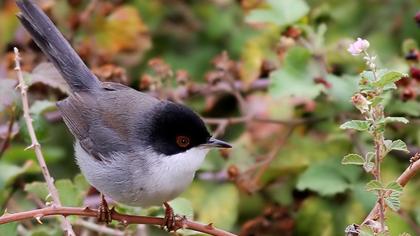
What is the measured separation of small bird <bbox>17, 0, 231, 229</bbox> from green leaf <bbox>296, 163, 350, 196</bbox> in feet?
1.85

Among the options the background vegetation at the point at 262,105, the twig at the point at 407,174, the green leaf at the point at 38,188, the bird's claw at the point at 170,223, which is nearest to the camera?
the twig at the point at 407,174

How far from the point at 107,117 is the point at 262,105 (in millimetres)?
1122

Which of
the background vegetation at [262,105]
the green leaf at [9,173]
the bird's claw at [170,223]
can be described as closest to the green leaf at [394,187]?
the bird's claw at [170,223]

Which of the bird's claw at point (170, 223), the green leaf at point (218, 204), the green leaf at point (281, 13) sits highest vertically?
the green leaf at point (281, 13)

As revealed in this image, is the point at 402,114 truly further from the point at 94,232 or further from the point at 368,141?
the point at 94,232

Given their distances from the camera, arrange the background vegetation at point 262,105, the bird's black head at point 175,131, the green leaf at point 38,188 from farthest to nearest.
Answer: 1. the background vegetation at point 262,105
2. the green leaf at point 38,188
3. the bird's black head at point 175,131

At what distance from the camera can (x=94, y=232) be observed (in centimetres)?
319

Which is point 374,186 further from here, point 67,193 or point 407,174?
point 67,193

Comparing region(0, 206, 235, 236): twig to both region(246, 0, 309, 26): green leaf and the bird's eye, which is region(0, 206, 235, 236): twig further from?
region(246, 0, 309, 26): green leaf

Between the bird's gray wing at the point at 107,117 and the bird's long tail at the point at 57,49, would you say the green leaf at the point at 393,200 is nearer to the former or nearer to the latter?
the bird's gray wing at the point at 107,117

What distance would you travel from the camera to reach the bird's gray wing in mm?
2678

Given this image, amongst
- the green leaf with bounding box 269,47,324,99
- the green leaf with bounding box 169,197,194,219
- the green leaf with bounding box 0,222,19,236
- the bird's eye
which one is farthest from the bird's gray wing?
the green leaf with bounding box 269,47,324,99

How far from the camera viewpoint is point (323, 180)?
122 inches

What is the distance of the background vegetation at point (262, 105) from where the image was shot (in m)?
3.15
